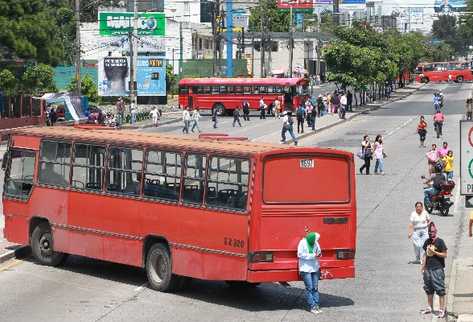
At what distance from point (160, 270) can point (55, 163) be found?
12.2 feet

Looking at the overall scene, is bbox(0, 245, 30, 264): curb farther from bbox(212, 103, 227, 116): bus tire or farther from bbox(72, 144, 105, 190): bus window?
bbox(212, 103, 227, 116): bus tire

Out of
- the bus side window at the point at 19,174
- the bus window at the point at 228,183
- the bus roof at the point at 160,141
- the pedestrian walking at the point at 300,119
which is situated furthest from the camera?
the pedestrian walking at the point at 300,119

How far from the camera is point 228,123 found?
73312 millimetres

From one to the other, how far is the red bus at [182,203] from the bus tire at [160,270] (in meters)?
0.02

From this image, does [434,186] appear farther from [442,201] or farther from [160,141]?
[160,141]

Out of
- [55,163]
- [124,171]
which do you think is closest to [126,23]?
[55,163]

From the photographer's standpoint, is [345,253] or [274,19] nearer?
[345,253]

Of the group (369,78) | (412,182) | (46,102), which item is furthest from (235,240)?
(369,78)

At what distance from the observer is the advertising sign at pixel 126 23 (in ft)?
323

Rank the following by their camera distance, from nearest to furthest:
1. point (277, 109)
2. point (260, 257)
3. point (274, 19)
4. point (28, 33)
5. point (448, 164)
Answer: point (260, 257)
point (448, 164)
point (28, 33)
point (277, 109)
point (274, 19)

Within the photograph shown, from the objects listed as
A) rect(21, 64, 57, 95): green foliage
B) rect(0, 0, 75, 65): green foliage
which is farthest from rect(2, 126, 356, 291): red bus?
rect(21, 64, 57, 95): green foliage

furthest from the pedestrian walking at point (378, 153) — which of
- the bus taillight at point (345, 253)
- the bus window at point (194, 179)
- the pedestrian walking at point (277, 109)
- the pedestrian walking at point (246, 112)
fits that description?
the pedestrian walking at point (277, 109)

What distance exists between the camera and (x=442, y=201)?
2989 centimetres

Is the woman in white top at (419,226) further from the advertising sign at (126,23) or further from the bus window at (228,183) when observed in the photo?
the advertising sign at (126,23)
